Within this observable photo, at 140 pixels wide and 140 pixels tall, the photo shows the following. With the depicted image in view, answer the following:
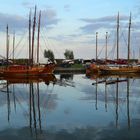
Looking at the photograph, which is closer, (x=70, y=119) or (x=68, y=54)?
(x=70, y=119)

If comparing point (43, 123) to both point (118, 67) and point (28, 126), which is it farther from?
point (118, 67)

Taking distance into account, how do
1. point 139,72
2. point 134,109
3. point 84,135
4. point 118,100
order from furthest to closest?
point 139,72 < point 118,100 < point 134,109 < point 84,135

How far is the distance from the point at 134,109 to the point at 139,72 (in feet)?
220

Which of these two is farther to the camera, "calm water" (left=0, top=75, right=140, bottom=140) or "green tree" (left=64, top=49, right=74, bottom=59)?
"green tree" (left=64, top=49, right=74, bottom=59)

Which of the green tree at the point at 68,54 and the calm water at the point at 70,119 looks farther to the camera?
the green tree at the point at 68,54

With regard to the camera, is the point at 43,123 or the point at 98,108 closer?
the point at 43,123

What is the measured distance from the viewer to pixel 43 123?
24078 millimetres

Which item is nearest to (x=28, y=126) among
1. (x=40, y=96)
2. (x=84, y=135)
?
(x=84, y=135)

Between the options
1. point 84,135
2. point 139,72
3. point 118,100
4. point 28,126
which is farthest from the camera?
point 139,72

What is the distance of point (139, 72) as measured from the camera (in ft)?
316

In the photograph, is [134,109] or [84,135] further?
[134,109]

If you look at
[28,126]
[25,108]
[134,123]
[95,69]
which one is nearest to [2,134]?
[28,126]

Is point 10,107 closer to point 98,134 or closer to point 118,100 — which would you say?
point 118,100

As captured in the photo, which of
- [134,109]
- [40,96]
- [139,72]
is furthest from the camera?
[139,72]
